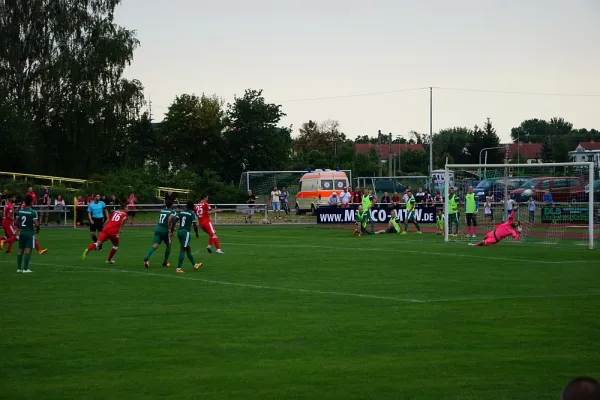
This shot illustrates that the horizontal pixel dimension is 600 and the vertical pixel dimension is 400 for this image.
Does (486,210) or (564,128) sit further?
(564,128)

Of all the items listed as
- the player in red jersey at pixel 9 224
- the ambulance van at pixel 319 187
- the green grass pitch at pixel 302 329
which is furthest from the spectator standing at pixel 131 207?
the green grass pitch at pixel 302 329

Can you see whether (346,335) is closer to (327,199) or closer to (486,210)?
(486,210)

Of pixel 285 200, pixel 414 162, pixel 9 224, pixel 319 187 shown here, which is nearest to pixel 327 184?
pixel 319 187

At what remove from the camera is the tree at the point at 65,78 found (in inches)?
2346

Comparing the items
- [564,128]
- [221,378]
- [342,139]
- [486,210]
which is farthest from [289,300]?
[564,128]

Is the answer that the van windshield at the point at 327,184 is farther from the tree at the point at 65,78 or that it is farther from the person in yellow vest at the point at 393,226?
the tree at the point at 65,78

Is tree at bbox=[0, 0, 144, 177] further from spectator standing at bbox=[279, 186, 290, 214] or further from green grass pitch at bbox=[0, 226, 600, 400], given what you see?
green grass pitch at bbox=[0, 226, 600, 400]

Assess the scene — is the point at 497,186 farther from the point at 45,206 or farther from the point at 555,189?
the point at 45,206

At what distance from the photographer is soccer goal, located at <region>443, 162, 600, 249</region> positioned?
31062mm

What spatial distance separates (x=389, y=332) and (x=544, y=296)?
5.16 meters

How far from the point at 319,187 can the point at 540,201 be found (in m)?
20.7

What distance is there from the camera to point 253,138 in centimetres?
6731

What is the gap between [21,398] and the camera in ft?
28.7

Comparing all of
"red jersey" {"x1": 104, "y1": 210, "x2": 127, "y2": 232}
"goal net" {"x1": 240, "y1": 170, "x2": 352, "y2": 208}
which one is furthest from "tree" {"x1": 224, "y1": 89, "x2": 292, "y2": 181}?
"red jersey" {"x1": 104, "y1": 210, "x2": 127, "y2": 232}
